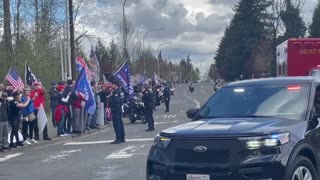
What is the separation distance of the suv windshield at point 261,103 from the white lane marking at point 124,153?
6.17 meters

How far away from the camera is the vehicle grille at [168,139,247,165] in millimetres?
7410

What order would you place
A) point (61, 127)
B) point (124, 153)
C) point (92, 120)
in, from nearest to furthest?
point (124, 153) < point (61, 127) < point (92, 120)

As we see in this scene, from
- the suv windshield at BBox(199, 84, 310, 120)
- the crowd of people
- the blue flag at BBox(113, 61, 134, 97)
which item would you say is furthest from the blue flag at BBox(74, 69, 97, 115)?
the suv windshield at BBox(199, 84, 310, 120)

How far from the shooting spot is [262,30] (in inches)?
3339

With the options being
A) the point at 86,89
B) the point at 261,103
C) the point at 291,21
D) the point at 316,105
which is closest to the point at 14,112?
the point at 86,89

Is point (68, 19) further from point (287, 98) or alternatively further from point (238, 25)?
point (238, 25)

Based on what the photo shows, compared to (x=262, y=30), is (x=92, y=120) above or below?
below

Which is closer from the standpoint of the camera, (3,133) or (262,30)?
(3,133)

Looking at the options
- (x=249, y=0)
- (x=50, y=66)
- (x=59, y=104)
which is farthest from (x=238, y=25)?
(x=59, y=104)

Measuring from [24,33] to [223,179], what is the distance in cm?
3278

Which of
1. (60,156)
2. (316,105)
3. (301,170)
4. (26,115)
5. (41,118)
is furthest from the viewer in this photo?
(41,118)

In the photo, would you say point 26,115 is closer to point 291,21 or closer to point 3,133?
point 3,133

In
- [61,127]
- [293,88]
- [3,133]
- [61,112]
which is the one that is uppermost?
[293,88]

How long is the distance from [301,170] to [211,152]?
45.0 inches
